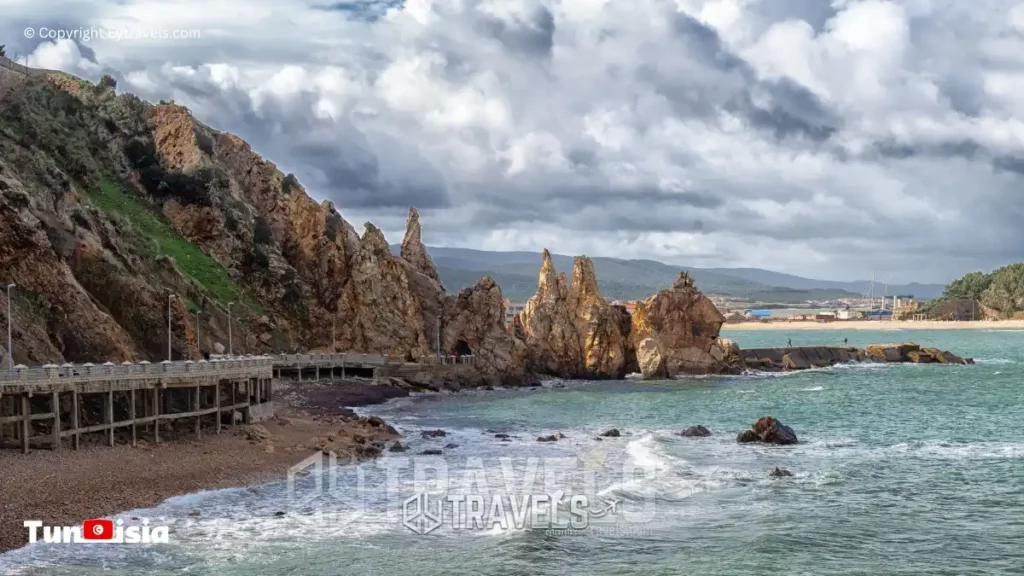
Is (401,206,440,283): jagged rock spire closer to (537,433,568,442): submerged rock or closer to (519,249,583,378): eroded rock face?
(519,249,583,378): eroded rock face

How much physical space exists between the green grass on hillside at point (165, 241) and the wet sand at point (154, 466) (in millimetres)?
29038

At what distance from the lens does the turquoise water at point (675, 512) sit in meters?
29.2

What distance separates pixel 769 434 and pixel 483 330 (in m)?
53.5

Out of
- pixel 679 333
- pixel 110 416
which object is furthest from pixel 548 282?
pixel 110 416

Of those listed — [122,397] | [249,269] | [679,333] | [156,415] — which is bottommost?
[156,415]

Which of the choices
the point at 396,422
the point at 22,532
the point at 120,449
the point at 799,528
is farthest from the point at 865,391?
the point at 22,532

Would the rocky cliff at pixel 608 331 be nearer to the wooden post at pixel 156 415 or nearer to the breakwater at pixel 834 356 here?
the breakwater at pixel 834 356

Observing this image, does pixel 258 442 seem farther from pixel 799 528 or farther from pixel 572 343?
pixel 572 343

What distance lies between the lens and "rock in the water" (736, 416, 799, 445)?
54.2 m

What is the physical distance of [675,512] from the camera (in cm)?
3650

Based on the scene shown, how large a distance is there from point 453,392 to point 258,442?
42.7 m

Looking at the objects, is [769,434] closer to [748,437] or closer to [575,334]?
[748,437]

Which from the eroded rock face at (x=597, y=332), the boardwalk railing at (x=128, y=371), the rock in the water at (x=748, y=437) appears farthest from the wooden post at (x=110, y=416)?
the eroded rock face at (x=597, y=332)

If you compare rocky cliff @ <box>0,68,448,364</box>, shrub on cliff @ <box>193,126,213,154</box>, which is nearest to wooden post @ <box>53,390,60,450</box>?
rocky cliff @ <box>0,68,448,364</box>
